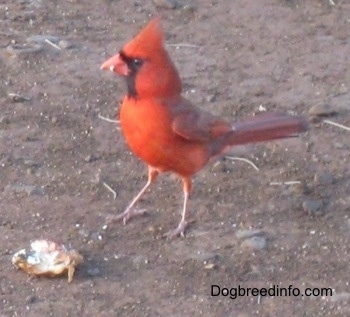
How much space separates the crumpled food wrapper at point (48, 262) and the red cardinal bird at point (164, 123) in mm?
515

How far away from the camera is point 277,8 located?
25.5 ft

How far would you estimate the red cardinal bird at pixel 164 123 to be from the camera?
5055mm

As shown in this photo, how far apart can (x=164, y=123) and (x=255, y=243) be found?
67 centimetres

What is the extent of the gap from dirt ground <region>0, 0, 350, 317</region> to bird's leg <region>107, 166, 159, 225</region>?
0.12 ft

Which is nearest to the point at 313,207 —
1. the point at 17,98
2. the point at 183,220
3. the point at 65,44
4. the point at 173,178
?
the point at 183,220

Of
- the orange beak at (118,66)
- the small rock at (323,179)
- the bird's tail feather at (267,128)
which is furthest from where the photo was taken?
the small rock at (323,179)

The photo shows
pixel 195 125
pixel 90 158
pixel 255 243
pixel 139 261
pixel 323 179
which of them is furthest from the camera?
pixel 90 158

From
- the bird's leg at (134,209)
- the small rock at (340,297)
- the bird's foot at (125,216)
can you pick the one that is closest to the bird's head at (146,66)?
the bird's leg at (134,209)

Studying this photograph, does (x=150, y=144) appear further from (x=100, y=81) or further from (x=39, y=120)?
(x=100, y=81)

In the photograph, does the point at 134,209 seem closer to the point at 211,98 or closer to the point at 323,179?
the point at 323,179

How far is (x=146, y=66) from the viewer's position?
5055 millimetres

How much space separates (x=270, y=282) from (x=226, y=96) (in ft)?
6.32

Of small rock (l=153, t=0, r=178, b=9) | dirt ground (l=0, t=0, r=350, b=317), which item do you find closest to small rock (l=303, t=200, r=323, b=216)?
dirt ground (l=0, t=0, r=350, b=317)

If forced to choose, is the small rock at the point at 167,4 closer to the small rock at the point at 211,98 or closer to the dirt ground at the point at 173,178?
the dirt ground at the point at 173,178
